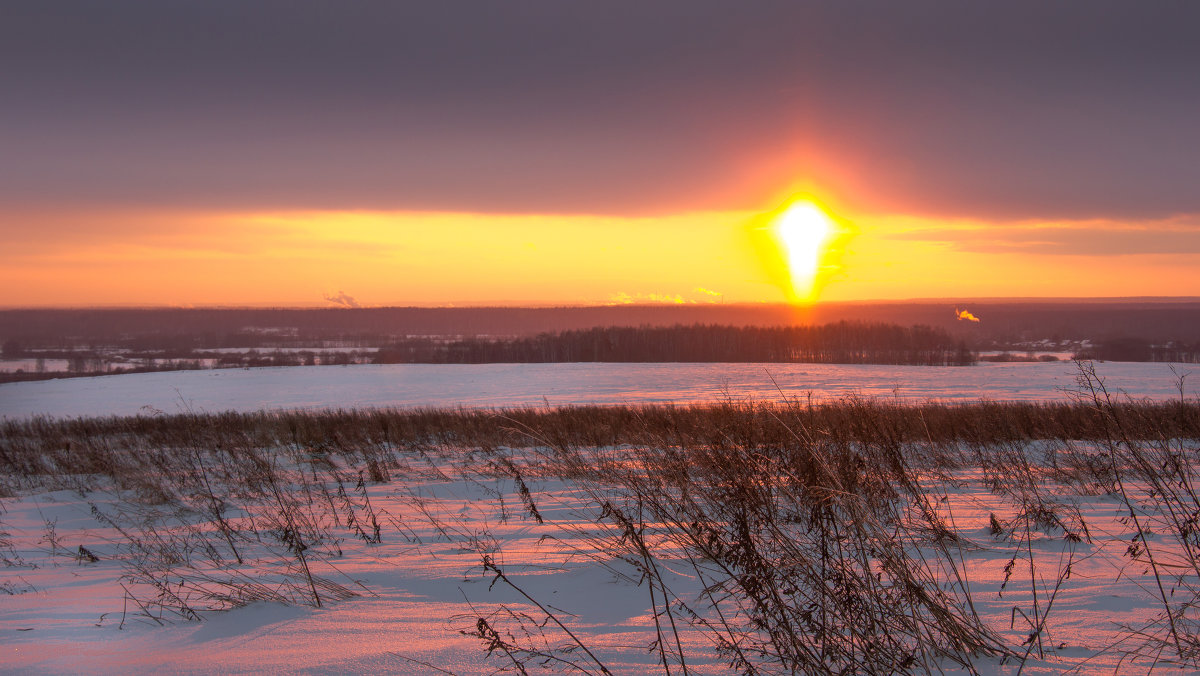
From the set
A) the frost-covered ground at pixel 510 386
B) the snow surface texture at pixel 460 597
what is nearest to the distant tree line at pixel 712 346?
the frost-covered ground at pixel 510 386

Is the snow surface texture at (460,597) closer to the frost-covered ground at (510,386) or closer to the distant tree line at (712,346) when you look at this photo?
the frost-covered ground at (510,386)

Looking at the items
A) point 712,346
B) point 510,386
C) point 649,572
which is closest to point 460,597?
point 649,572

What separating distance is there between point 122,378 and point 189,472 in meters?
55.9

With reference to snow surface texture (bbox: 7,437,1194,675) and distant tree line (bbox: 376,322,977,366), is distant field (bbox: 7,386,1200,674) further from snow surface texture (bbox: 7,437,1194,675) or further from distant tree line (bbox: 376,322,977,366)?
distant tree line (bbox: 376,322,977,366)

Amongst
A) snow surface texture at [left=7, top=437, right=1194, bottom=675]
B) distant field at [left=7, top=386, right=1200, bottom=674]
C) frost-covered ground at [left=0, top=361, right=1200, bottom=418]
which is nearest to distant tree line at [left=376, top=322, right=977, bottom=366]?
frost-covered ground at [left=0, top=361, right=1200, bottom=418]

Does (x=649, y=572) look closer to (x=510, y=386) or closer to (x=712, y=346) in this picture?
(x=510, y=386)

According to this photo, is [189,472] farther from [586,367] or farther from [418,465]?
[586,367]

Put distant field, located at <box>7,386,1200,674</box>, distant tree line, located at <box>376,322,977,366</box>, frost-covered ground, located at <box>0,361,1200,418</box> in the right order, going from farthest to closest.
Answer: distant tree line, located at <box>376,322,977,366</box> < frost-covered ground, located at <box>0,361,1200,418</box> < distant field, located at <box>7,386,1200,674</box>

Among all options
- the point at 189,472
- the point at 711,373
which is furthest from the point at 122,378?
the point at 189,472

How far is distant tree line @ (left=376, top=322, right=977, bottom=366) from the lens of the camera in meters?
80.4

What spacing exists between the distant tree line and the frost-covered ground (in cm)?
1940

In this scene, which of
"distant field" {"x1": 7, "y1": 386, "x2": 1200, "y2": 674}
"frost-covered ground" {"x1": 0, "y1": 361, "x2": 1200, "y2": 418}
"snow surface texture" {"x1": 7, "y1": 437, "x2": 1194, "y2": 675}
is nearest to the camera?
"distant field" {"x1": 7, "y1": 386, "x2": 1200, "y2": 674}

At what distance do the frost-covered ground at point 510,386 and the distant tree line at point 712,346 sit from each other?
1940 cm

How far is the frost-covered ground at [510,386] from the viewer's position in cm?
3603
